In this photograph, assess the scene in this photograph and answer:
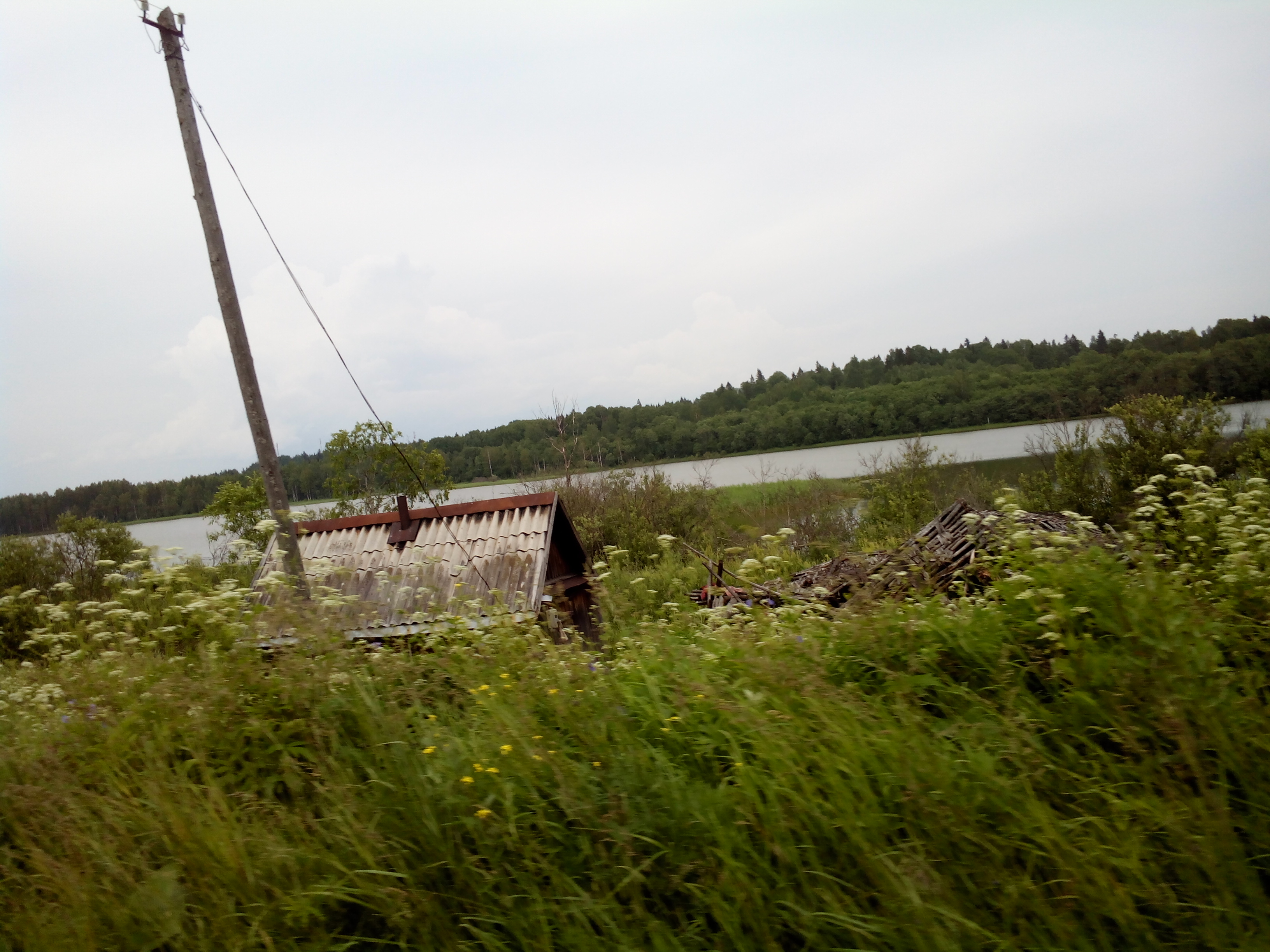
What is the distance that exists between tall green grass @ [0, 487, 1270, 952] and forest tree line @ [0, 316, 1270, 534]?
21.3 meters

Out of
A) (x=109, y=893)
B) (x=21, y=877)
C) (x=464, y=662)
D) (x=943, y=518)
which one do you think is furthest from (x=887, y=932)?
(x=943, y=518)

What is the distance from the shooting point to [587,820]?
2.61 metres

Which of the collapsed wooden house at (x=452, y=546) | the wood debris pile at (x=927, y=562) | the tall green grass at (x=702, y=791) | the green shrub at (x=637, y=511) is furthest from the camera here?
the green shrub at (x=637, y=511)

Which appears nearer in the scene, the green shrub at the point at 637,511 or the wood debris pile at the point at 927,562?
the wood debris pile at the point at 927,562

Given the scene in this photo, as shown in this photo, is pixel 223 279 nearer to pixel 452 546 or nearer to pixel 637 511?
pixel 452 546

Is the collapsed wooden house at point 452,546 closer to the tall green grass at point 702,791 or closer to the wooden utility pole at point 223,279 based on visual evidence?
the wooden utility pole at point 223,279

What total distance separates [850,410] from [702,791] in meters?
58.2

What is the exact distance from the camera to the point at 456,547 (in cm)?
1032

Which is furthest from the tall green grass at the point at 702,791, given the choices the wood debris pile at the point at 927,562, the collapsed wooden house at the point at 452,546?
the collapsed wooden house at the point at 452,546

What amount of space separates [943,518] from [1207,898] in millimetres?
8430

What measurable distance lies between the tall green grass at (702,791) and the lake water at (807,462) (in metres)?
17.0

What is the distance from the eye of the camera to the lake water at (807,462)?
2653 cm

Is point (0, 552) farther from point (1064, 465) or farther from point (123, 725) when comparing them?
point (1064, 465)

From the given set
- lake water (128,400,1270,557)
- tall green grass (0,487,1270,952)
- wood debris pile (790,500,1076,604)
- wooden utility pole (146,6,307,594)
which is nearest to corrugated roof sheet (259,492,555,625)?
wooden utility pole (146,6,307,594)
